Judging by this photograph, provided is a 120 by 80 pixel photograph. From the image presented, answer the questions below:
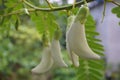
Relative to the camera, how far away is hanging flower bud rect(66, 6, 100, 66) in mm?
384

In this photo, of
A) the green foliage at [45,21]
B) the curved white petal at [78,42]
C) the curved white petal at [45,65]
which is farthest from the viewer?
the green foliage at [45,21]

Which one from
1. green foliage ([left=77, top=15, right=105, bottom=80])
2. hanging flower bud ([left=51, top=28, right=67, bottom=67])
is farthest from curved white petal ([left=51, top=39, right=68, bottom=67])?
green foliage ([left=77, top=15, right=105, bottom=80])

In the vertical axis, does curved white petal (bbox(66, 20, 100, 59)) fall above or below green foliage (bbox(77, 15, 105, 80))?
above

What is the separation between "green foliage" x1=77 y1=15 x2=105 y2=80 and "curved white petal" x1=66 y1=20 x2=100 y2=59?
0.18 meters

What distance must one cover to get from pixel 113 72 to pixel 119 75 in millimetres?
229

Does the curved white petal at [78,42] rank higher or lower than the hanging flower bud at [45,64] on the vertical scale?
higher

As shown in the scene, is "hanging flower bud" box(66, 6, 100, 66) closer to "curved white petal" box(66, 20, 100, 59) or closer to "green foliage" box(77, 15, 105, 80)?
"curved white petal" box(66, 20, 100, 59)

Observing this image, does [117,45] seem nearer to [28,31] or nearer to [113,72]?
[113,72]

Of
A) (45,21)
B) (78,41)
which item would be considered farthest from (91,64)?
(78,41)

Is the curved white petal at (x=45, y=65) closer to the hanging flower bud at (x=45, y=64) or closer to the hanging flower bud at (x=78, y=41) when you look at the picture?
the hanging flower bud at (x=45, y=64)

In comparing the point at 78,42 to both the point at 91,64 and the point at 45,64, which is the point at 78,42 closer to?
the point at 45,64

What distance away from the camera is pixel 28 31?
3141 millimetres

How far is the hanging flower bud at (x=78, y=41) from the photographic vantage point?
384 mm

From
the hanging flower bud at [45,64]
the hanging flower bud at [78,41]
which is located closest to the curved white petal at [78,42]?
the hanging flower bud at [78,41]
